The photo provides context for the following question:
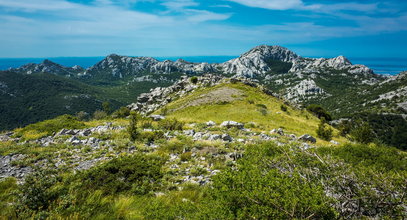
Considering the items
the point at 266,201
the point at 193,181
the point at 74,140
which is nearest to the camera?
the point at 266,201

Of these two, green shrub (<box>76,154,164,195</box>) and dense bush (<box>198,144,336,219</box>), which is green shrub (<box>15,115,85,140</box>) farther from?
dense bush (<box>198,144,336,219</box>)

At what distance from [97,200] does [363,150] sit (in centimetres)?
1408

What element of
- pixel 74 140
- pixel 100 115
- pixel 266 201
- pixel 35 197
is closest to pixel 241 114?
pixel 74 140

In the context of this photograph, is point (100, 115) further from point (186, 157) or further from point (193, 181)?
point (193, 181)

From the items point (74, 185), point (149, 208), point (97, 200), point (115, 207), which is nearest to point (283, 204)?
point (149, 208)

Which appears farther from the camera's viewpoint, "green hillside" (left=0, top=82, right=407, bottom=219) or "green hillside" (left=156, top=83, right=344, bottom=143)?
"green hillside" (left=156, top=83, right=344, bottom=143)

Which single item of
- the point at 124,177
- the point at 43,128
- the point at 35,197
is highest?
the point at 35,197

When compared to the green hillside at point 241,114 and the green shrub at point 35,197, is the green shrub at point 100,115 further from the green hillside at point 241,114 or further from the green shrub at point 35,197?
the green shrub at point 35,197

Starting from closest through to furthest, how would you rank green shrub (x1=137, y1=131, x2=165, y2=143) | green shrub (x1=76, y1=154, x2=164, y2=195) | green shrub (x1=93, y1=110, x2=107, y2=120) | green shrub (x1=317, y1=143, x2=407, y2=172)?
green shrub (x1=76, y1=154, x2=164, y2=195), green shrub (x1=317, y1=143, x2=407, y2=172), green shrub (x1=137, y1=131, x2=165, y2=143), green shrub (x1=93, y1=110, x2=107, y2=120)

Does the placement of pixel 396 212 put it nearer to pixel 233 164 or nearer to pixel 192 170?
pixel 233 164

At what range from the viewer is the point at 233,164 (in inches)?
429

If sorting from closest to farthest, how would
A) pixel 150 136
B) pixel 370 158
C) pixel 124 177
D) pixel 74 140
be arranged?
pixel 124 177 → pixel 370 158 → pixel 74 140 → pixel 150 136

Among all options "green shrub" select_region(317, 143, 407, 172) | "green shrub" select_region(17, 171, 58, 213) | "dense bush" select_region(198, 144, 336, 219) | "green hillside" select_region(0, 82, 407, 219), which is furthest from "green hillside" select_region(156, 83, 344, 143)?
"green shrub" select_region(17, 171, 58, 213)

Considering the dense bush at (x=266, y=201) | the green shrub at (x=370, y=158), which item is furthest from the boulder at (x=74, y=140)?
the green shrub at (x=370, y=158)
